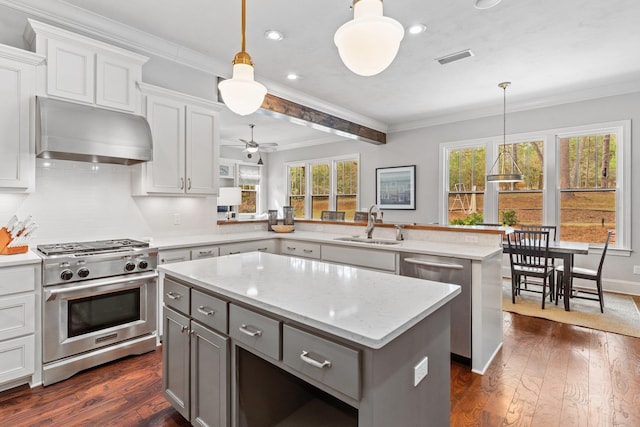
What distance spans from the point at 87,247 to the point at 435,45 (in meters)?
3.81

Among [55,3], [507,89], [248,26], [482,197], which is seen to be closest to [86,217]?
[55,3]

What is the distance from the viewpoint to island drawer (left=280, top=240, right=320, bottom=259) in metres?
3.63

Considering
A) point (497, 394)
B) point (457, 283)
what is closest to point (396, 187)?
point (457, 283)

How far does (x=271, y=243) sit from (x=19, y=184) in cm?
236

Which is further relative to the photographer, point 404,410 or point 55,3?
point 55,3

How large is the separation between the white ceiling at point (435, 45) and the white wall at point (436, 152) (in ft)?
0.71

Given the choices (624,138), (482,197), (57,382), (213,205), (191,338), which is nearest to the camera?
(191,338)

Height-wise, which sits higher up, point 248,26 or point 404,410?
point 248,26

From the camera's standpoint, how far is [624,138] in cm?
457

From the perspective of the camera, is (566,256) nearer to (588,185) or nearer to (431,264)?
(588,185)

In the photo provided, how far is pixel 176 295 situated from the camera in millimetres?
1829

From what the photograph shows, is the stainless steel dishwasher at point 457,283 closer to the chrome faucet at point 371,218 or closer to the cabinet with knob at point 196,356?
the chrome faucet at point 371,218

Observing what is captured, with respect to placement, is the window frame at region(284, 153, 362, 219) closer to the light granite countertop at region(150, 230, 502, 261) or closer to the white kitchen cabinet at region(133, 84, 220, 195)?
the light granite countertop at region(150, 230, 502, 261)

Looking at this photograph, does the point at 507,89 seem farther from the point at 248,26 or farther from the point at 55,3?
the point at 55,3
